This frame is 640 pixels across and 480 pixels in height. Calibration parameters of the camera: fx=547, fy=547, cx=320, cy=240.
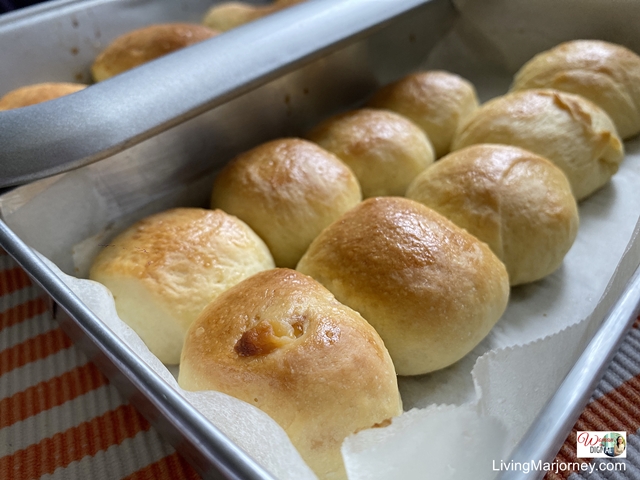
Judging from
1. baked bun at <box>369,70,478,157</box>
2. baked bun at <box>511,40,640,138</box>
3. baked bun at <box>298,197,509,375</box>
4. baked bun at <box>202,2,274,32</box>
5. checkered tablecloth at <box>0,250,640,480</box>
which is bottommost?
checkered tablecloth at <box>0,250,640,480</box>

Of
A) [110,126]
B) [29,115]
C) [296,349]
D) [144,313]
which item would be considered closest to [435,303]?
[296,349]

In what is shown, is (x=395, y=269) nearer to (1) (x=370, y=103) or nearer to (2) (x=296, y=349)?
(2) (x=296, y=349)

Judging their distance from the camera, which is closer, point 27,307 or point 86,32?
point 27,307

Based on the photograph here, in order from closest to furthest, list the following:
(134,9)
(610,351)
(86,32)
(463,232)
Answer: (610,351)
(463,232)
(86,32)
(134,9)

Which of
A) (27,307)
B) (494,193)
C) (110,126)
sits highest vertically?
(110,126)

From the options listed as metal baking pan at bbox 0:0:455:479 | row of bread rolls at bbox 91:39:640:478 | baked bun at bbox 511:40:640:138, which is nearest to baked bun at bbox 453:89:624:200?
row of bread rolls at bbox 91:39:640:478

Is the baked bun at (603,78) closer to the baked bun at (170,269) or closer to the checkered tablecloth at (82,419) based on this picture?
the checkered tablecloth at (82,419)

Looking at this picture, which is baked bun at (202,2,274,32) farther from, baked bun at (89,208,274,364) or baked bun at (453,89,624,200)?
baked bun at (89,208,274,364)
